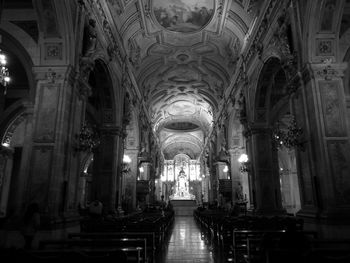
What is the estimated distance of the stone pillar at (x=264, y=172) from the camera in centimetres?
1230

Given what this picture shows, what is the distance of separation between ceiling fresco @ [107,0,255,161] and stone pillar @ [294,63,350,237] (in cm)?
662

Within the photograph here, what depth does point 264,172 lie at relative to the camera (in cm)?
1281

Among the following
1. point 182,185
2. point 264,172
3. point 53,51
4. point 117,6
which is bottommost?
point 264,172

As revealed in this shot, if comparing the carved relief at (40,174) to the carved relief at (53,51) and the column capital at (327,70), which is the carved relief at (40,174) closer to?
the carved relief at (53,51)

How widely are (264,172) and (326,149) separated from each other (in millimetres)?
5843

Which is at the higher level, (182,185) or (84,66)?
(84,66)

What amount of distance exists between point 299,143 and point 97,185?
28.5ft

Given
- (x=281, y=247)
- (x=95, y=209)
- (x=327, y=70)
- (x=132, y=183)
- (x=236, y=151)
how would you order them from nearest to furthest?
1. (x=281, y=247)
2. (x=327, y=70)
3. (x=95, y=209)
4. (x=132, y=183)
5. (x=236, y=151)

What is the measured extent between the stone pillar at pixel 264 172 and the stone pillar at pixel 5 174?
40.3 ft

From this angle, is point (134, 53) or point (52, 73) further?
point (134, 53)

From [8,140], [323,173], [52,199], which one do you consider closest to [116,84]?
[8,140]

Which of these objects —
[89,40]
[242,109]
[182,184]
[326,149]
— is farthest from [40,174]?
[182,184]

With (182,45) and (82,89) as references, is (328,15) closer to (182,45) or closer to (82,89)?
(82,89)

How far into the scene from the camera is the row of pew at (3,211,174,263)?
3.12m
